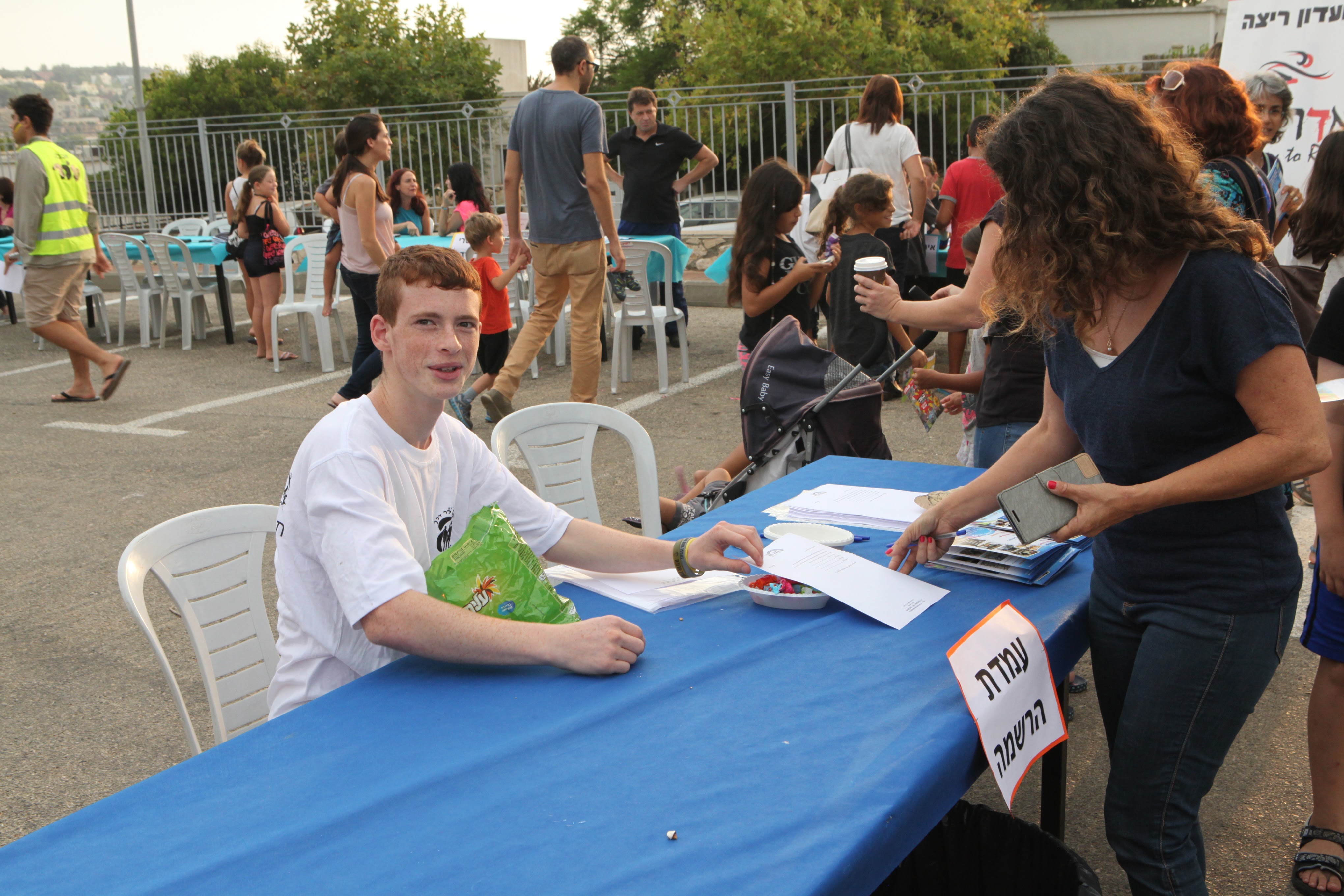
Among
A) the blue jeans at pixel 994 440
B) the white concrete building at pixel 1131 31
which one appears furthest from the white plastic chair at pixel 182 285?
the white concrete building at pixel 1131 31

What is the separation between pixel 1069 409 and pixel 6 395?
9014 mm

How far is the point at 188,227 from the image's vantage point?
15.7 metres

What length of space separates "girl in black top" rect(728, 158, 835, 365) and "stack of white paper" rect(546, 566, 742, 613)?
8.81ft

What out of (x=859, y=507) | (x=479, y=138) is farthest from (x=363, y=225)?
(x=479, y=138)

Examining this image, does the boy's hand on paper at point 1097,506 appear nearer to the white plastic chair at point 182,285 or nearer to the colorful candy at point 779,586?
the colorful candy at point 779,586

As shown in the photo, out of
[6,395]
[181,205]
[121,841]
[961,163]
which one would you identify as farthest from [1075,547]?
[181,205]

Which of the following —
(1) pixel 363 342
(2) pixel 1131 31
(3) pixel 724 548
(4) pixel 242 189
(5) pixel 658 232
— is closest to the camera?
(3) pixel 724 548

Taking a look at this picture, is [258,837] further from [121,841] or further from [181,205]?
[181,205]

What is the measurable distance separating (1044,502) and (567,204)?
17.1 ft

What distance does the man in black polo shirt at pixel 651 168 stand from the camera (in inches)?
334

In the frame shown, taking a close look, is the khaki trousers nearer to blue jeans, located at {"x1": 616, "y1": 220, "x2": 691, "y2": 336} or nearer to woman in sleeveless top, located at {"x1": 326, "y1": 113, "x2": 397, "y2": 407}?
woman in sleeveless top, located at {"x1": 326, "y1": 113, "x2": 397, "y2": 407}

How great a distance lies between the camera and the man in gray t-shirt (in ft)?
21.2

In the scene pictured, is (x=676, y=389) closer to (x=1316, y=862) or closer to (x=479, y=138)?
(x=1316, y=862)

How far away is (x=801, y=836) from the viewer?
4.54 ft
